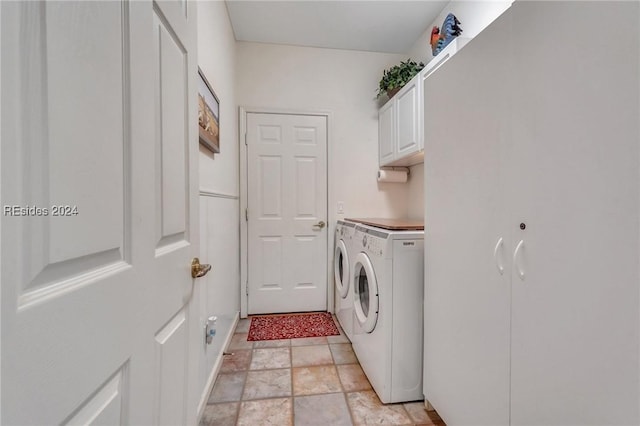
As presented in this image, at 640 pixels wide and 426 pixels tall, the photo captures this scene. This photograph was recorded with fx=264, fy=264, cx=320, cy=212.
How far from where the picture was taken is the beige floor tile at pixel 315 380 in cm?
155

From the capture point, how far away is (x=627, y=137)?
0.55 metres

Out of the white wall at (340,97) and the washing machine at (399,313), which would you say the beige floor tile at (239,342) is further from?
the white wall at (340,97)

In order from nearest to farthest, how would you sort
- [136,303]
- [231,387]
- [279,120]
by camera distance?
[136,303] < [231,387] < [279,120]

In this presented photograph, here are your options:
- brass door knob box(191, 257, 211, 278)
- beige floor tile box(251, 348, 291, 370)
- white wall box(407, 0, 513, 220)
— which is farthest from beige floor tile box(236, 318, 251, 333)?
white wall box(407, 0, 513, 220)

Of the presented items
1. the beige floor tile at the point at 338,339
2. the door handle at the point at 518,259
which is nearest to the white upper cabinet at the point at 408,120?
the door handle at the point at 518,259

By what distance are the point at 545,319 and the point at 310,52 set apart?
2.74 meters

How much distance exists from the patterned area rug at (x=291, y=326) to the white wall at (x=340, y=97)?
0.98 meters

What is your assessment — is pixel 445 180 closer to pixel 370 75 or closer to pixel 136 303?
pixel 136 303

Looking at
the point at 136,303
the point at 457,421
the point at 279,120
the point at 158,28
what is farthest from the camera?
the point at 279,120

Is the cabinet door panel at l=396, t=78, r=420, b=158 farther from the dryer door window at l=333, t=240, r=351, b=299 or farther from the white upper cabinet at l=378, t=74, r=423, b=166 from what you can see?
the dryer door window at l=333, t=240, r=351, b=299

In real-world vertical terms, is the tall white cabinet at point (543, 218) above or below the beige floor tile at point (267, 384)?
above

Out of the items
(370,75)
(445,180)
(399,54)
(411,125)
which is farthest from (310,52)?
(445,180)

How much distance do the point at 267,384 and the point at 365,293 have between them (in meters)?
0.82

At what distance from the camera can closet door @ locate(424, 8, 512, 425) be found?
2.86 ft
